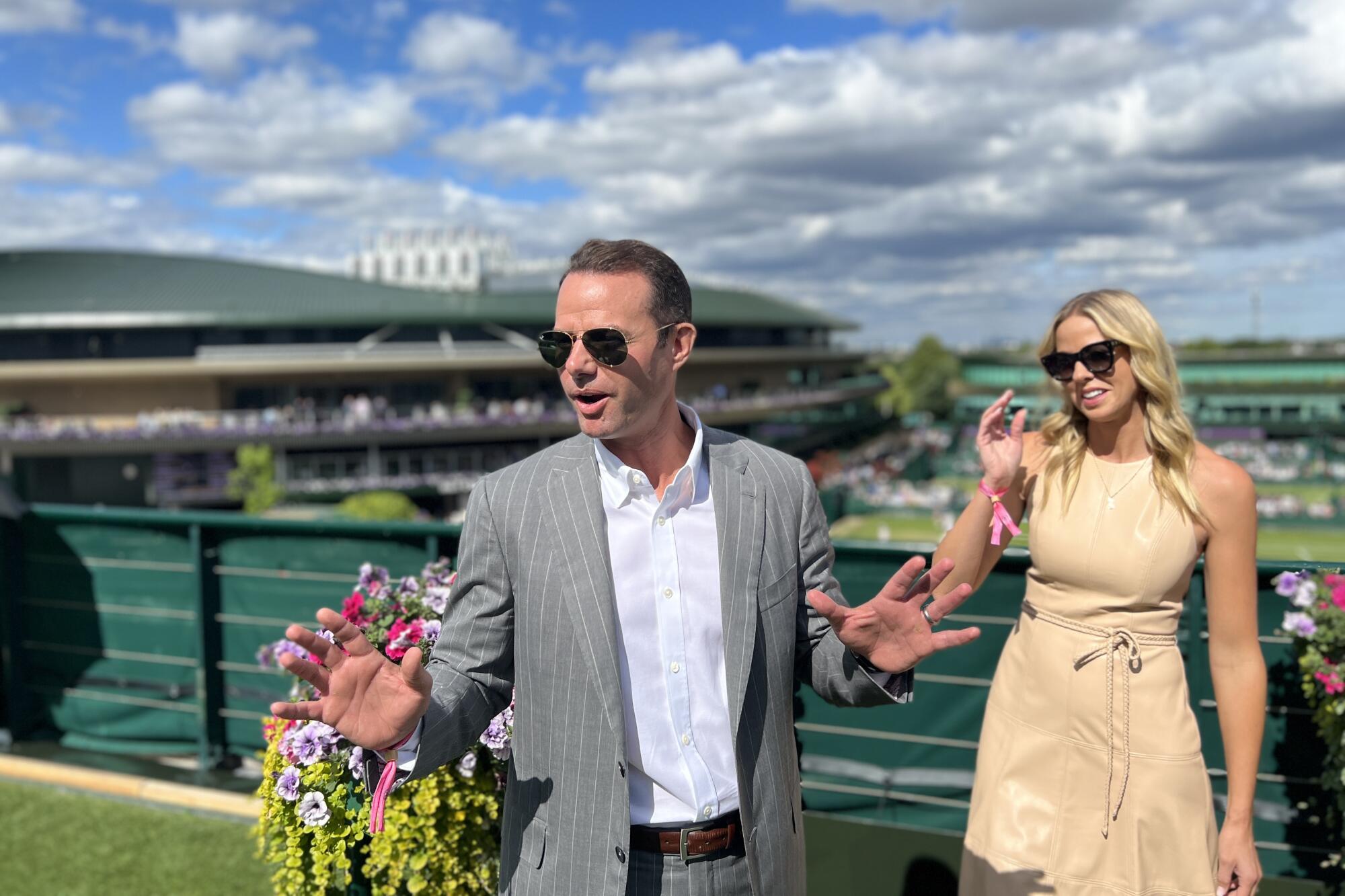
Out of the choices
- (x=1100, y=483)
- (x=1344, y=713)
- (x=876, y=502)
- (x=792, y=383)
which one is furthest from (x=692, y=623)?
(x=792, y=383)

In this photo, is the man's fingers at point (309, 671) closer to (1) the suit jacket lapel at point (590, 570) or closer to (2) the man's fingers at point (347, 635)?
(2) the man's fingers at point (347, 635)

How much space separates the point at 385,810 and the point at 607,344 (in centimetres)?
200

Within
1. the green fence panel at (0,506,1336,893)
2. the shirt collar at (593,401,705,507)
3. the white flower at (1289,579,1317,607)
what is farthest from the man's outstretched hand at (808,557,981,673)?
the white flower at (1289,579,1317,607)

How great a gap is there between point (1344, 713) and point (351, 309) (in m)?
53.8

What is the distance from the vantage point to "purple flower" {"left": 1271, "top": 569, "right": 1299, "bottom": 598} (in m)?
3.60

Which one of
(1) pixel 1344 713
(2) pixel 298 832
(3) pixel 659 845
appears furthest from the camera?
(1) pixel 1344 713

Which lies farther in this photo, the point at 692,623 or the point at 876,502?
the point at 876,502

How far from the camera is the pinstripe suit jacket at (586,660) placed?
233 centimetres

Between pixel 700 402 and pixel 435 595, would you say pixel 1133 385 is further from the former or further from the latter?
pixel 700 402

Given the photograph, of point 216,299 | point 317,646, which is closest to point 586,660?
point 317,646

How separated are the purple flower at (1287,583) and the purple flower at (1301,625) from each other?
0.08 m

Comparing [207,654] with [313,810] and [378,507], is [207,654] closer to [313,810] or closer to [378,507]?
[313,810]

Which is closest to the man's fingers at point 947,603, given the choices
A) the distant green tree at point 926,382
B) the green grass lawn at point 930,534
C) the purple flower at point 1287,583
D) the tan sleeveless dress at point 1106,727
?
the tan sleeveless dress at point 1106,727

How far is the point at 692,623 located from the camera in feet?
7.84
